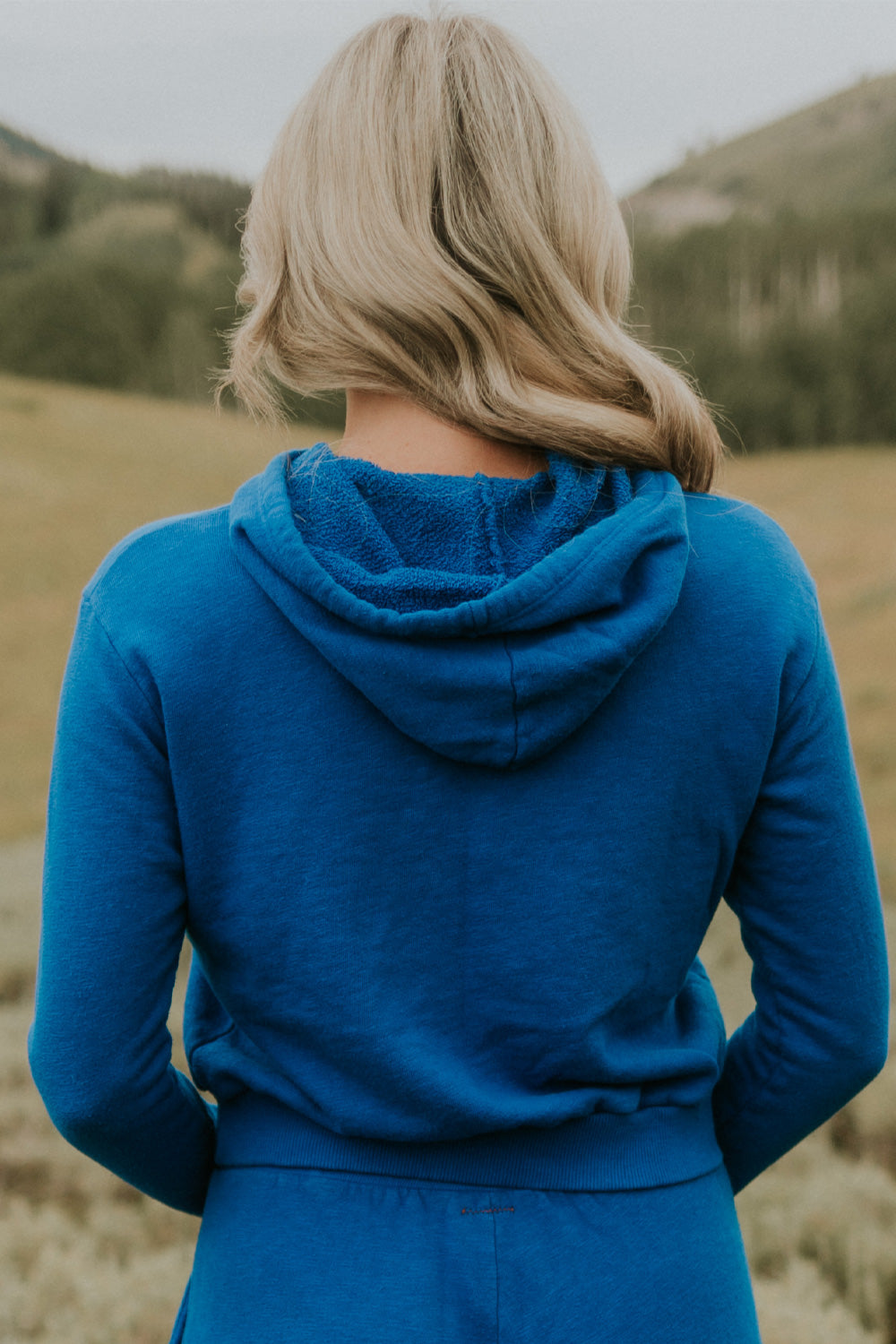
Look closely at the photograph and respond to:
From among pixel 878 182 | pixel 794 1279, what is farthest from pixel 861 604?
pixel 794 1279

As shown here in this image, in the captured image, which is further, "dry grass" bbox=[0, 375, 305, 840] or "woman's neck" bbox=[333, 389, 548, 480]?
"dry grass" bbox=[0, 375, 305, 840]

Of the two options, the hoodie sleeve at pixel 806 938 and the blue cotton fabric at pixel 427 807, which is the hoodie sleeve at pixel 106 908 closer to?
the blue cotton fabric at pixel 427 807

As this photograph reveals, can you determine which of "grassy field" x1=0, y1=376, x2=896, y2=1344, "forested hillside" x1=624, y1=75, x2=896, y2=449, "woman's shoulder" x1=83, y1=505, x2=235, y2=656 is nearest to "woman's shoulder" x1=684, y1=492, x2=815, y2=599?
"woman's shoulder" x1=83, y1=505, x2=235, y2=656

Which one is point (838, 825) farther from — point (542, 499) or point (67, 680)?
point (67, 680)

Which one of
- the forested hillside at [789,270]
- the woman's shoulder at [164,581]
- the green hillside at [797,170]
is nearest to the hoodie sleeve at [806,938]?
the woman's shoulder at [164,581]

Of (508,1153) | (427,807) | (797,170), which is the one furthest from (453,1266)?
(797,170)

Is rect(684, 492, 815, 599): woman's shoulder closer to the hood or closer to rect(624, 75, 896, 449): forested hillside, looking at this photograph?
the hood

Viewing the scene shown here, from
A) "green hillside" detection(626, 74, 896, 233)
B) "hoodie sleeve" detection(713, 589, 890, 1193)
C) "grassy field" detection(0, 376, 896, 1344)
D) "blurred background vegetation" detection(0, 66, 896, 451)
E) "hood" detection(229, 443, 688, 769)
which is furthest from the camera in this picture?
"blurred background vegetation" detection(0, 66, 896, 451)

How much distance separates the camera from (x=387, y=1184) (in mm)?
752

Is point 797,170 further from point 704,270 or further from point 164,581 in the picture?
point 164,581

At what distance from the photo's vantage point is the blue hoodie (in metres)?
0.69

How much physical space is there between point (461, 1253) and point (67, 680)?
499mm

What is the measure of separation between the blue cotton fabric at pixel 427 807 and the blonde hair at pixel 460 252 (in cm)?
6

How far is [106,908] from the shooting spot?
29.6 inches
